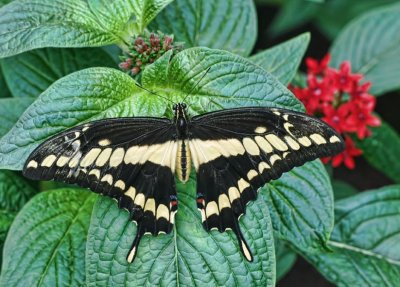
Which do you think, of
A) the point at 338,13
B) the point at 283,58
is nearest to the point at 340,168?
the point at 338,13

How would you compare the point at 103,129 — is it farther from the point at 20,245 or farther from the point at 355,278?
the point at 355,278

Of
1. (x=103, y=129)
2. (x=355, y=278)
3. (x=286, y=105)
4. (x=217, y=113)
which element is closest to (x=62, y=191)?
(x=103, y=129)

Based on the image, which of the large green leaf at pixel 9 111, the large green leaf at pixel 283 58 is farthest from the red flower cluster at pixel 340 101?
the large green leaf at pixel 9 111

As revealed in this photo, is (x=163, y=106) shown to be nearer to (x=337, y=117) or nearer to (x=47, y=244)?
(x=47, y=244)

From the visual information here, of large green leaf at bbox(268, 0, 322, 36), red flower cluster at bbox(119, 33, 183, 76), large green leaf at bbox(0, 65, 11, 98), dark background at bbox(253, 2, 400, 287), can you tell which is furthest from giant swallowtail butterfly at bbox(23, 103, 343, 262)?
large green leaf at bbox(268, 0, 322, 36)

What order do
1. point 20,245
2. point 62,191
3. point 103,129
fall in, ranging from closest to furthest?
point 103,129
point 20,245
point 62,191

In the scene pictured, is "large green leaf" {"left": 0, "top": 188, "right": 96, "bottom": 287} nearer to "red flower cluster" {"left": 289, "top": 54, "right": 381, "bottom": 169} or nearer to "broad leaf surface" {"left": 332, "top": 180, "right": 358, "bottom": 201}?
"red flower cluster" {"left": 289, "top": 54, "right": 381, "bottom": 169}

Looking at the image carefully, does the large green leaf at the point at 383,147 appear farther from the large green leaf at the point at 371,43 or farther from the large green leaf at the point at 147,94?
the large green leaf at the point at 147,94
